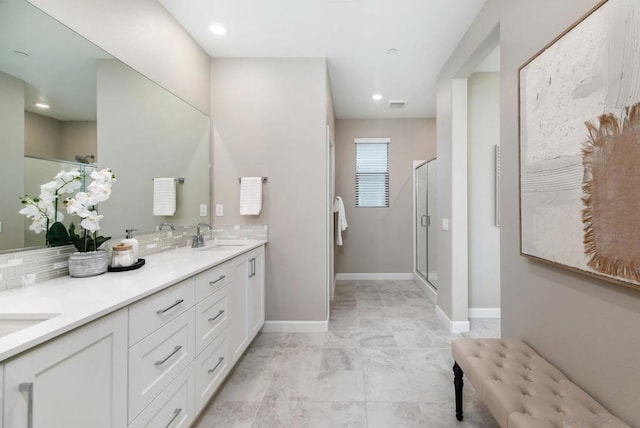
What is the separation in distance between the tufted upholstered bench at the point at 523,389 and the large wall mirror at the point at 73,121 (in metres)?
2.16

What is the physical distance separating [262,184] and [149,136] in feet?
3.50

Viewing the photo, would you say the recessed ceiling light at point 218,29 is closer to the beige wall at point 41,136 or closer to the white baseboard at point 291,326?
the beige wall at point 41,136

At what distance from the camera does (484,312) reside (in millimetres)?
3061

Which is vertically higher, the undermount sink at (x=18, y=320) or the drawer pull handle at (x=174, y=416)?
the undermount sink at (x=18, y=320)

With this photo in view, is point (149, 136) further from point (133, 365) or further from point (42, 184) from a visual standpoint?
point (133, 365)

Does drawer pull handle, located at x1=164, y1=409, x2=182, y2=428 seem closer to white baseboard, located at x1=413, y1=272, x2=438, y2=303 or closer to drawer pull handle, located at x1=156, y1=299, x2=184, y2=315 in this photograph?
drawer pull handle, located at x1=156, y1=299, x2=184, y2=315

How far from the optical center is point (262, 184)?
2791mm

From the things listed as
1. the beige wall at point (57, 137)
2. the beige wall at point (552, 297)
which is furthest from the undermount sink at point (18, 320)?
the beige wall at point (552, 297)

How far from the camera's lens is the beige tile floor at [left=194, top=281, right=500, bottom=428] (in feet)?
5.36

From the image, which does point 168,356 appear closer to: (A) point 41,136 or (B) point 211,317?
(B) point 211,317

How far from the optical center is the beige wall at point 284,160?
9.07ft

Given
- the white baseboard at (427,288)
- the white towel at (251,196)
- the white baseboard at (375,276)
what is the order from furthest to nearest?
the white baseboard at (375,276), the white baseboard at (427,288), the white towel at (251,196)

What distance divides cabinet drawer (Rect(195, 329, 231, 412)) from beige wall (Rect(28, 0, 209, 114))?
1879 mm

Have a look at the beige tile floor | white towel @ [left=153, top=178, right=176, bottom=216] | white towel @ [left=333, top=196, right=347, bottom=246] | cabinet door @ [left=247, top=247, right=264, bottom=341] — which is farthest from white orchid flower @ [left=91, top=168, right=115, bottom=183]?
white towel @ [left=333, top=196, right=347, bottom=246]
